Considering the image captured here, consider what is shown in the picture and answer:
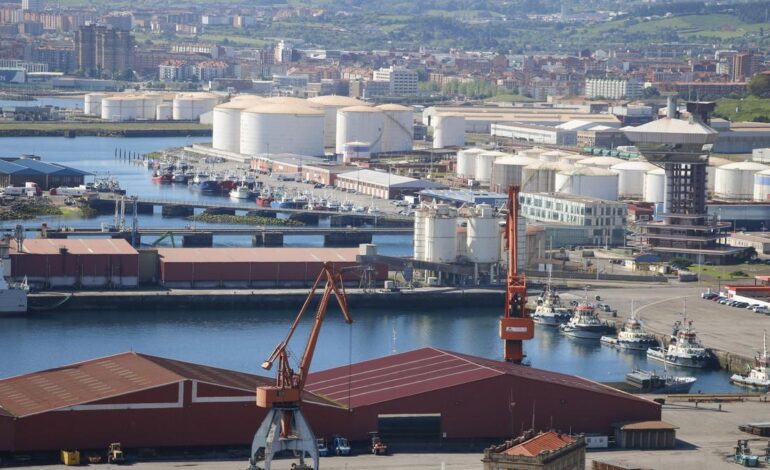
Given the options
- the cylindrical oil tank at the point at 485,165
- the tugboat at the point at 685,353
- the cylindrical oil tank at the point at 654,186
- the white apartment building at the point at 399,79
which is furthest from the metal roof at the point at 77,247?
the white apartment building at the point at 399,79

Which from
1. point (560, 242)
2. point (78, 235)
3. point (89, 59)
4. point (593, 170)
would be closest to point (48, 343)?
point (78, 235)

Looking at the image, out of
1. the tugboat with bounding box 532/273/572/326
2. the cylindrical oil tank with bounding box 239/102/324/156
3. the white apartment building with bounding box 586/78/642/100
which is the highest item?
the white apartment building with bounding box 586/78/642/100

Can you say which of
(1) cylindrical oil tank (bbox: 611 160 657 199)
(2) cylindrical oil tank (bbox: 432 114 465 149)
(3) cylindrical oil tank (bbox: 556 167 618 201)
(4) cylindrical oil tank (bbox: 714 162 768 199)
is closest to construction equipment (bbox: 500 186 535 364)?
(3) cylindrical oil tank (bbox: 556 167 618 201)

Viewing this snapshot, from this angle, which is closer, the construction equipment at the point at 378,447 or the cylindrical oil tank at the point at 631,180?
the construction equipment at the point at 378,447

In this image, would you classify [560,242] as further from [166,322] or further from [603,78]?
[603,78]

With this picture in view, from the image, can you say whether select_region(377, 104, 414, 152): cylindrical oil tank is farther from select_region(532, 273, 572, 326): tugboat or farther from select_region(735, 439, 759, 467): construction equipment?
select_region(735, 439, 759, 467): construction equipment

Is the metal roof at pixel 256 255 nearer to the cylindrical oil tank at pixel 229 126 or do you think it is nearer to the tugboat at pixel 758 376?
the tugboat at pixel 758 376

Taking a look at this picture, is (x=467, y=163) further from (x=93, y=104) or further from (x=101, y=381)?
(x=101, y=381)
